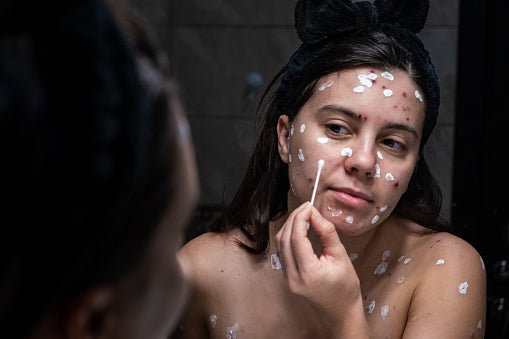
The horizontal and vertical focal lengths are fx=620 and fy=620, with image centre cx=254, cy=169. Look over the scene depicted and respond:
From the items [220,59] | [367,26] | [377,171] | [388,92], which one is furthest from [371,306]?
[220,59]

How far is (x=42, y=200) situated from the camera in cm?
31

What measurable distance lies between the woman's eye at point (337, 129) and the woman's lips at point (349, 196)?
3.5 inches

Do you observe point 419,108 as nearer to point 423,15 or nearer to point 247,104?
point 423,15

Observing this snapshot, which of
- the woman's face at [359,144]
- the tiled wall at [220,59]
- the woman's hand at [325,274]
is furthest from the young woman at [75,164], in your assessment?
the tiled wall at [220,59]

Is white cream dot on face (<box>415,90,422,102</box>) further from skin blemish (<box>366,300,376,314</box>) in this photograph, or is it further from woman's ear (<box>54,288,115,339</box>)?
woman's ear (<box>54,288,115,339</box>)

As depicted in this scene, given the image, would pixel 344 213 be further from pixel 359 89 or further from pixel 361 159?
pixel 359 89

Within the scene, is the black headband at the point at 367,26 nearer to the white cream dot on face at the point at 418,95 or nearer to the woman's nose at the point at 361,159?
the white cream dot on face at the point at 418,95

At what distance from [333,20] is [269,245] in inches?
15.2

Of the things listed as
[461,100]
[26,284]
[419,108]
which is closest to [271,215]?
[419,108]

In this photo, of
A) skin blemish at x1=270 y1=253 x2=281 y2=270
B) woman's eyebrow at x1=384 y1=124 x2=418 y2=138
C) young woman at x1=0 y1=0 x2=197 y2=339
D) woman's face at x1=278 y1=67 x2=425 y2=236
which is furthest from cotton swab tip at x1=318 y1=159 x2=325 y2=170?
young woman at x1=0 y1=0 x2=197 y2=339

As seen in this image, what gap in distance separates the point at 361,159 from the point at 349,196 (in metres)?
0.06

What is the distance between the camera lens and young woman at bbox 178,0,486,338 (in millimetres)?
875

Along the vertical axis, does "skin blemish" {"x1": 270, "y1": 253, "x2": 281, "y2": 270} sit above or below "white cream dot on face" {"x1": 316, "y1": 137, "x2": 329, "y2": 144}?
below

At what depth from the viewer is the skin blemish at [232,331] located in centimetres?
98
